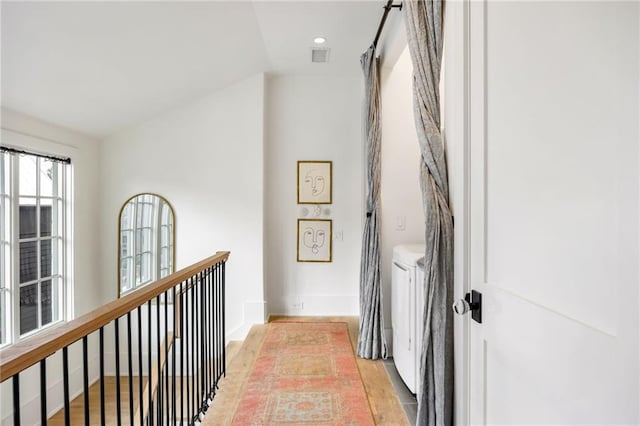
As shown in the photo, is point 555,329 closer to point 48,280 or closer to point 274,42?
point 274,42

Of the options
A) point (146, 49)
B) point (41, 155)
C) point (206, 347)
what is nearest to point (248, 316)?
point (206, 347)

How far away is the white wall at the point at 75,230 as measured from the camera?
298cm

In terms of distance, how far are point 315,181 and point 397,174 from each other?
Answer: 4.03 feet

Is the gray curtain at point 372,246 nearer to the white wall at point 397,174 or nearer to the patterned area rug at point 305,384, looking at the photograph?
the white wall at point 397,174

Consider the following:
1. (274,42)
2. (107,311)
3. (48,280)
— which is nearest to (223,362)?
(107,311)

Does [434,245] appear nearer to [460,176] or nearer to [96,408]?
[460,176]

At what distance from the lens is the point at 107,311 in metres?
1.20

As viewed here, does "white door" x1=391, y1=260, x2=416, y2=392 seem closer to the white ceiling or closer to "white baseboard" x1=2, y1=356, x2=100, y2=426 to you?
the white ceiling

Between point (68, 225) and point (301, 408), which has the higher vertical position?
point (68, 225)

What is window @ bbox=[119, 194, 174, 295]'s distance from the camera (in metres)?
4.04

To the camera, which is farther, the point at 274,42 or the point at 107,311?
the point at 274,42

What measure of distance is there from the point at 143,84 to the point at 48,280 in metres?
2.17

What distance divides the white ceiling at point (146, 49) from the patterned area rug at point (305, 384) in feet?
8.95

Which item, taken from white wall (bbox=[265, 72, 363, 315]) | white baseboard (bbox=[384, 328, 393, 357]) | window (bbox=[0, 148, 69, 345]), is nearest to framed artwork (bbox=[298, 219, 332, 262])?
white wall (bbox=[265, 72, 363, 315])
